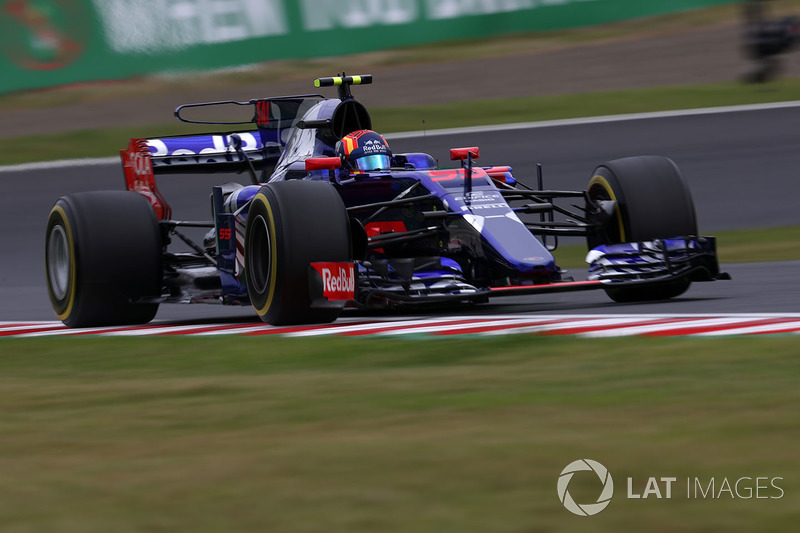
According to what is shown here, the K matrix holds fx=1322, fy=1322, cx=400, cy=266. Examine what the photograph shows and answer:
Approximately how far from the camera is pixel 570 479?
3.84m

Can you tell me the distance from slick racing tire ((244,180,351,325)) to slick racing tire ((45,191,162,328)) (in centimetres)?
164

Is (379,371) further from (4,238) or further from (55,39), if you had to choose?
(55,39)

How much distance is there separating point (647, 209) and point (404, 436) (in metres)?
4.93

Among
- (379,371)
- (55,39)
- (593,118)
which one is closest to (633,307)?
(379,371)

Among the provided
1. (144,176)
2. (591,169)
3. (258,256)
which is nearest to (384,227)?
(258,256)

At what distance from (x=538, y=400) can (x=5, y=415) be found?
230 centimetres

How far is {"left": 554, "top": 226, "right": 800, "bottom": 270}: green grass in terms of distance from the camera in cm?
1246

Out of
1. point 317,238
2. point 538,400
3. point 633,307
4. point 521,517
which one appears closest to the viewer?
point 521,517

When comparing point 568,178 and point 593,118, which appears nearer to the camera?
point 568,178

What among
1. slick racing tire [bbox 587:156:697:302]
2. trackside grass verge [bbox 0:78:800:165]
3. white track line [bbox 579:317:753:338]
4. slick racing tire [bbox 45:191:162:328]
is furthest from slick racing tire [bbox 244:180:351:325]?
trackside grass verge [bbox 0:78:800:165]

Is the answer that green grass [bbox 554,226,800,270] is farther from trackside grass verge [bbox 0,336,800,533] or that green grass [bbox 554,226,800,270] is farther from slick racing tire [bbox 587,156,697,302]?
trackside grass verge [bbox 0,336,800,533]

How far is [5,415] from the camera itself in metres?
5.69

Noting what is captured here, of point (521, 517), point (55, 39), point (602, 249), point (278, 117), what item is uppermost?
point (55, 39)

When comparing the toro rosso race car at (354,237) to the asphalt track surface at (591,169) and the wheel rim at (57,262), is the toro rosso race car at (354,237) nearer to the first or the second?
the wheel rim at (57,262)
